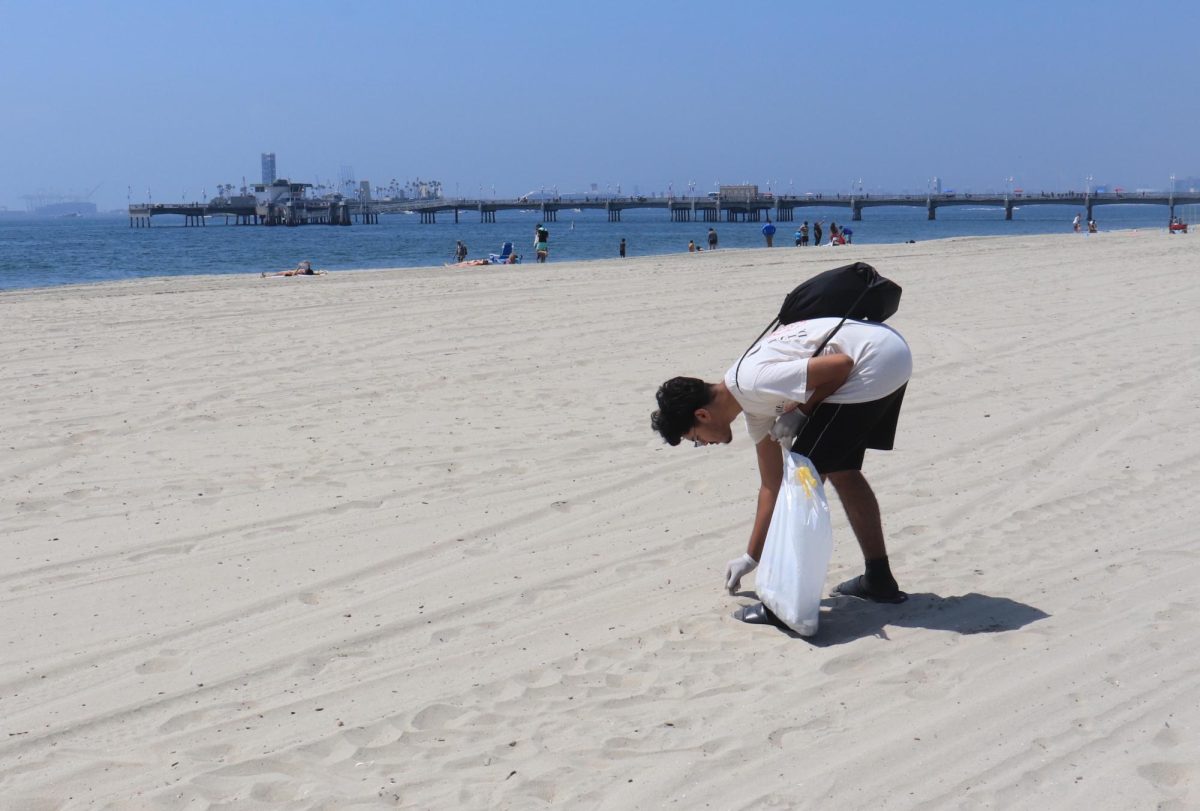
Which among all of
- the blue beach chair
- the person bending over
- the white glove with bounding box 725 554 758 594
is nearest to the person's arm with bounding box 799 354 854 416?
the person bending over

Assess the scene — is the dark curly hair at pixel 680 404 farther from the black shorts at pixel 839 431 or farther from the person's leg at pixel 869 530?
the person's leg at pixel 869 530

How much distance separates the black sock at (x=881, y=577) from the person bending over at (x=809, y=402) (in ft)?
0.09

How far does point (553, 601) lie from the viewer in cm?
440

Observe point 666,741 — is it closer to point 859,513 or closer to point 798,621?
point 798,621

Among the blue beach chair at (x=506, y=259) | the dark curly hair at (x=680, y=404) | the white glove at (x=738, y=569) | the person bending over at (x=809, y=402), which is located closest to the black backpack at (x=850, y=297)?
the person bending over at (x=809, y=402)

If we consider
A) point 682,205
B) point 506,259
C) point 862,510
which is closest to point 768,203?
point 682,205

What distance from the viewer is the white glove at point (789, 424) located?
411 centimetres

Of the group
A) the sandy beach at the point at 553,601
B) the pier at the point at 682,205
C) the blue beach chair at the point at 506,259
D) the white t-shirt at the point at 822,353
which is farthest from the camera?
the pier at the point at 682,205

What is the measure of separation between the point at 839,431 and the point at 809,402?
0.17m

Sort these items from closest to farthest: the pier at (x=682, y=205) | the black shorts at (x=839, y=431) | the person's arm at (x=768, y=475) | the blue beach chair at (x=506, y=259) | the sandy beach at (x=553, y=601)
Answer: the sandy beach at (x=553, y=601) → the black shorts at (x=839, y=431) → the person's arm at (x=768, y=475) → the blue beach chair at (x=506, y=259) → the pier at (x=682, y=205)

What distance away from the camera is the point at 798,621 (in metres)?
3.95

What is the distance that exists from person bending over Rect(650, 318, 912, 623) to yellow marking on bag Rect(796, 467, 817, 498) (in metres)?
0.15

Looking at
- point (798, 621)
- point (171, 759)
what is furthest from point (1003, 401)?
point (171, 759)

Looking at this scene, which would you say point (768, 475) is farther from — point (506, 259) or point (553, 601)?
point (506, 259)
